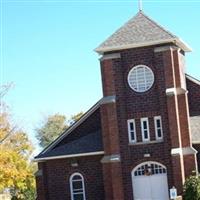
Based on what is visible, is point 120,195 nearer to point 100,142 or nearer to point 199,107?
point 100,142

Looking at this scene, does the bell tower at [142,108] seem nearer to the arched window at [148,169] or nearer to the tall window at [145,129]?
the tall window at [145,129]

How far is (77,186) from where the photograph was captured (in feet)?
124

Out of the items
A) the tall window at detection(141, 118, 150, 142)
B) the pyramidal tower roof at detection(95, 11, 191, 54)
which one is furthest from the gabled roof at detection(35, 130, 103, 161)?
the pyramidal tower roof at detection(95, 11, 191, 54)

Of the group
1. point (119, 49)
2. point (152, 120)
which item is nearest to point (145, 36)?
point (119, 49)

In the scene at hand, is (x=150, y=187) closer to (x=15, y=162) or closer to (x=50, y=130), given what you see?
(x=15, y=162)

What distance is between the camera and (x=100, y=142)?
1490 inches

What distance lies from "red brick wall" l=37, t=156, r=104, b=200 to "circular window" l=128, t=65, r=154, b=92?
502 centimetres

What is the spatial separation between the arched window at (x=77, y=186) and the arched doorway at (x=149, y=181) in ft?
11.9

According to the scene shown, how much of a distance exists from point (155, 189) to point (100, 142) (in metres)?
4.62

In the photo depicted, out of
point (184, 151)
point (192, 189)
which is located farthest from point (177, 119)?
point (192, 189)

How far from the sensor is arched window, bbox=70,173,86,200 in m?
37.8

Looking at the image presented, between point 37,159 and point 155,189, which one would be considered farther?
point 37,159

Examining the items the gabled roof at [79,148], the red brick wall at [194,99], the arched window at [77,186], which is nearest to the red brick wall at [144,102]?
the red brick wall at [194,99]

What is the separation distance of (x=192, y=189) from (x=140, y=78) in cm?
757
